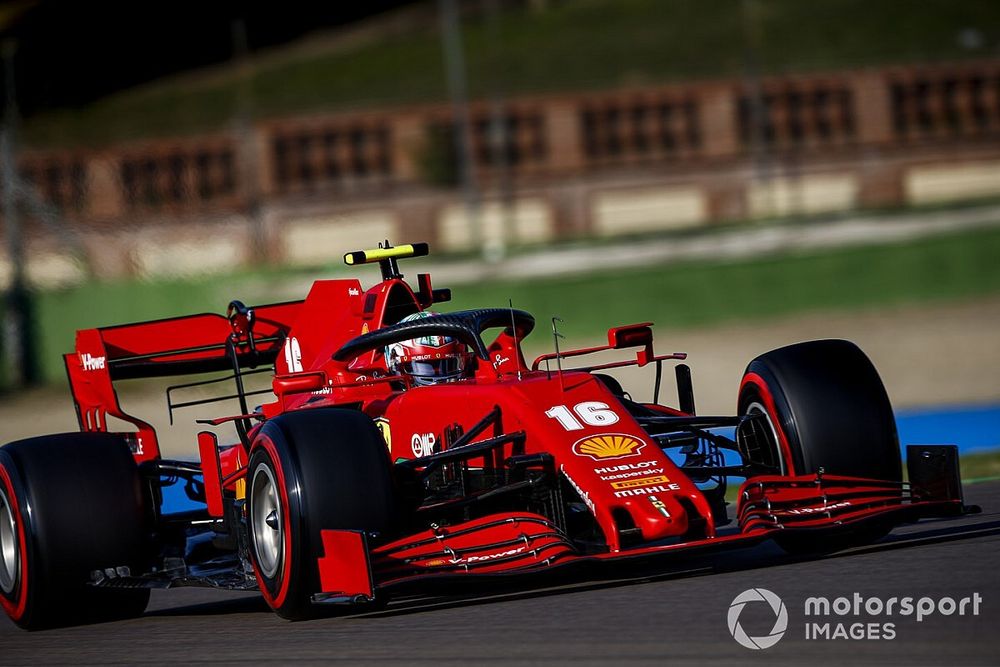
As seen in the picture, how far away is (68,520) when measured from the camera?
26.7 ft

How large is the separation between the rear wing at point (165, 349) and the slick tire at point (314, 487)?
9.14 ft

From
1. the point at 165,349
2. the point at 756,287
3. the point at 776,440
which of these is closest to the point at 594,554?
the point at 776,440

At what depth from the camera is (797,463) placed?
301 inches

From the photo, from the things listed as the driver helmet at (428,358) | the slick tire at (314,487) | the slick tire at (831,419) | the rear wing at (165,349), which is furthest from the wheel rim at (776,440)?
the rear wing at (165,349)

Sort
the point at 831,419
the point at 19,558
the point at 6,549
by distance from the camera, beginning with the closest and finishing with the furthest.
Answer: the point at 831,419, the point at 19,558, the point at 6,549

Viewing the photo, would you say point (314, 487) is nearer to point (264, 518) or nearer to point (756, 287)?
point (264, 518)

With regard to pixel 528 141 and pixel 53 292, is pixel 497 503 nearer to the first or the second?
pixel 53 292

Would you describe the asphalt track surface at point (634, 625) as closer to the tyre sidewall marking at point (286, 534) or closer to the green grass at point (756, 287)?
the tyre sidewall marking at point (286, 534)

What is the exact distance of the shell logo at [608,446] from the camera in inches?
281

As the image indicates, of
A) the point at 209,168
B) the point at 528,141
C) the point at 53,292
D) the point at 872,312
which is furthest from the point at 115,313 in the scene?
the point at 528,141

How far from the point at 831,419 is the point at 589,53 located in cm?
4447

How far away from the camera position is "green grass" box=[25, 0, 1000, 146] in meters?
44.4

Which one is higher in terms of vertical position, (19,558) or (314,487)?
(314,487)

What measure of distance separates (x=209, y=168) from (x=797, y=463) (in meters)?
23.3
